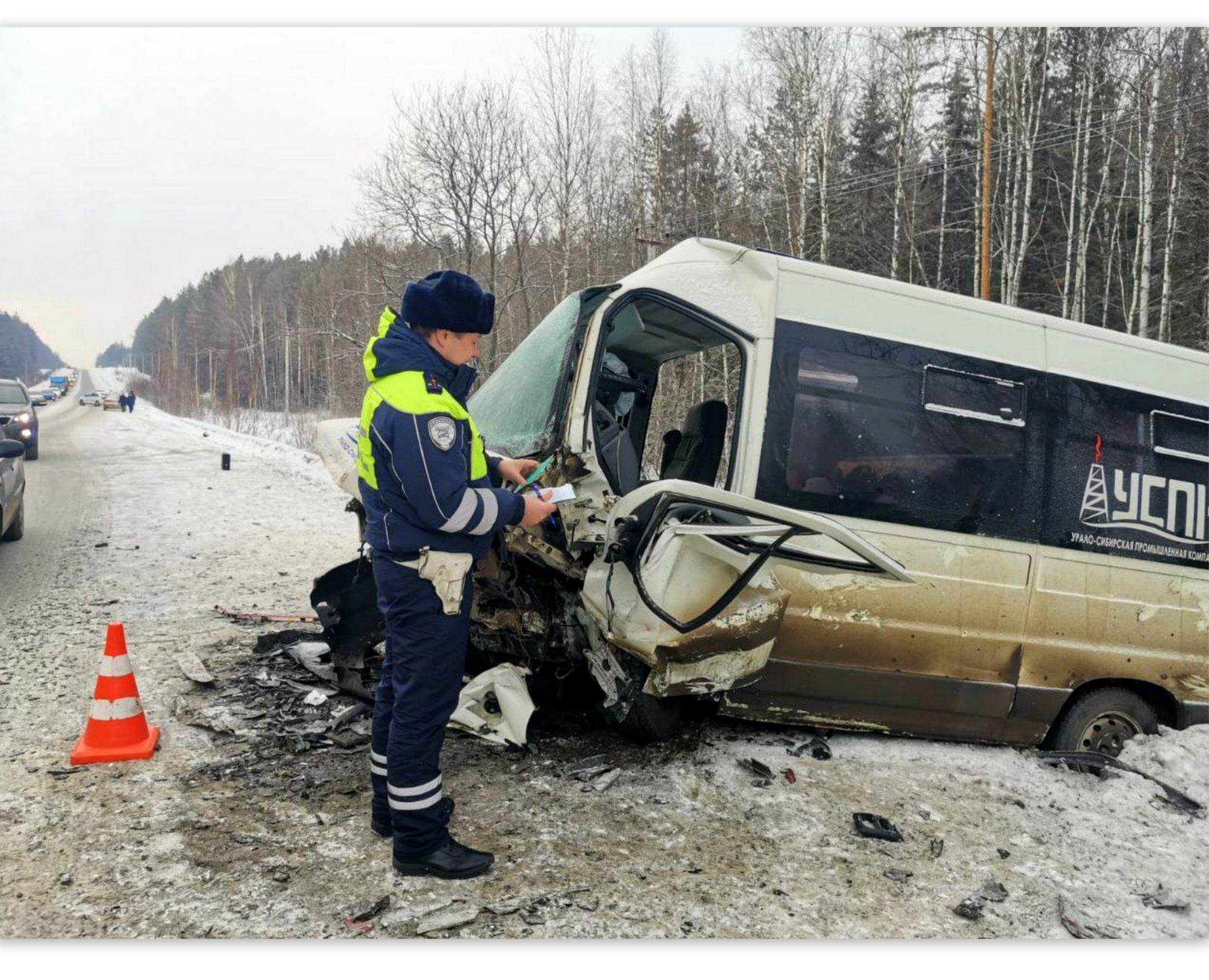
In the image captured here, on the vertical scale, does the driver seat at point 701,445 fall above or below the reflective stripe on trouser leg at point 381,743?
above

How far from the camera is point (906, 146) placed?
51.5 feet

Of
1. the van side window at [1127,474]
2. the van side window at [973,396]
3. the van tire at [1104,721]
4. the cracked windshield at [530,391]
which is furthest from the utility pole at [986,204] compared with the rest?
the cracked windshield at [530,391]

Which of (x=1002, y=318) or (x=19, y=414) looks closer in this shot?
(x=1002, y=318)

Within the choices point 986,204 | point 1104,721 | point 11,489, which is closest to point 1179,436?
point 1104,721

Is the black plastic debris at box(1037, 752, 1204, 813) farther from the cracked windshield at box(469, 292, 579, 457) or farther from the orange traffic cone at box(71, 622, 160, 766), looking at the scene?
the orange traffic cone at box(71, 622, 160, 766)

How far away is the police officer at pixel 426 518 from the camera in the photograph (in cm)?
259

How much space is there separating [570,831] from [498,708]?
70cm

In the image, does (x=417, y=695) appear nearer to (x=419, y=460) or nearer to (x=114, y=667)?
(x=419, y=460)

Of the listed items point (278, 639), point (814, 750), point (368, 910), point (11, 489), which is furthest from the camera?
point (11, 489)

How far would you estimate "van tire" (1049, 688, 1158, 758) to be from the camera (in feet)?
13.2

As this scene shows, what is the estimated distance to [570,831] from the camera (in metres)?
3.07

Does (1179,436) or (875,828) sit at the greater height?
(1179,436)

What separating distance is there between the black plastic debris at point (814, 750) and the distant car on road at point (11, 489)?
747 cm

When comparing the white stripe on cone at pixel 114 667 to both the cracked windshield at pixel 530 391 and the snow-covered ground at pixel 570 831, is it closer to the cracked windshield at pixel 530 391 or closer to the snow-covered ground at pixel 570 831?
the snow-covered ground at pixel 570 831
